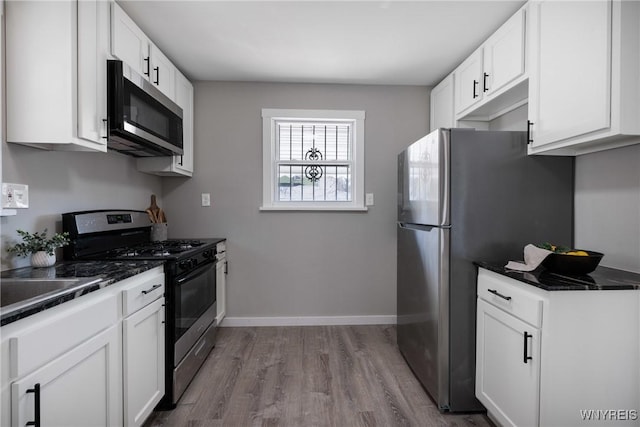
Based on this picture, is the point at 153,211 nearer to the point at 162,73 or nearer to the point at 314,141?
the point at 162,73

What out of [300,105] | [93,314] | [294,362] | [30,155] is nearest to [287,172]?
[300,105]

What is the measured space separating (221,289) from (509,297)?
2.34m

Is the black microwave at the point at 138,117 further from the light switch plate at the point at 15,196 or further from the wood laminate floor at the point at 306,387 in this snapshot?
the wood laminate floor at the point at 306,387

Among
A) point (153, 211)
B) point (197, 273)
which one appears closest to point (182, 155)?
point (153, 211)

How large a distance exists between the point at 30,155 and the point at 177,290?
39.7 inches

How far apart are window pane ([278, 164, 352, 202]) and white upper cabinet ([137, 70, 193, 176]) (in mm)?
891

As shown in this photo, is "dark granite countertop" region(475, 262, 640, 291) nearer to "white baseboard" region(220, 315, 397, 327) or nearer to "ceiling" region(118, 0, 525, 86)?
"ceiling" region(118, 0, 525, 86)

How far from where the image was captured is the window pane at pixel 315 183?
3.18 m

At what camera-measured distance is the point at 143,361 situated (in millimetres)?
1557

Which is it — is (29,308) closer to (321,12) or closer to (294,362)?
(294,362)

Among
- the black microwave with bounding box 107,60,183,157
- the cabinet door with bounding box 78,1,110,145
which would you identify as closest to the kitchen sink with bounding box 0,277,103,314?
the cabinet door with bounding box 78,1,110,145

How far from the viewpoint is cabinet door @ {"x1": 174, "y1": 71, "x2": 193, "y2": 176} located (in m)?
2.65

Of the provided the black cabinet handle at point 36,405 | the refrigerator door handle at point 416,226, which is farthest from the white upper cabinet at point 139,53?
the refrigerator door handle at point 416,226

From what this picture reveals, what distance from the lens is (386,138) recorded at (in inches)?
124
